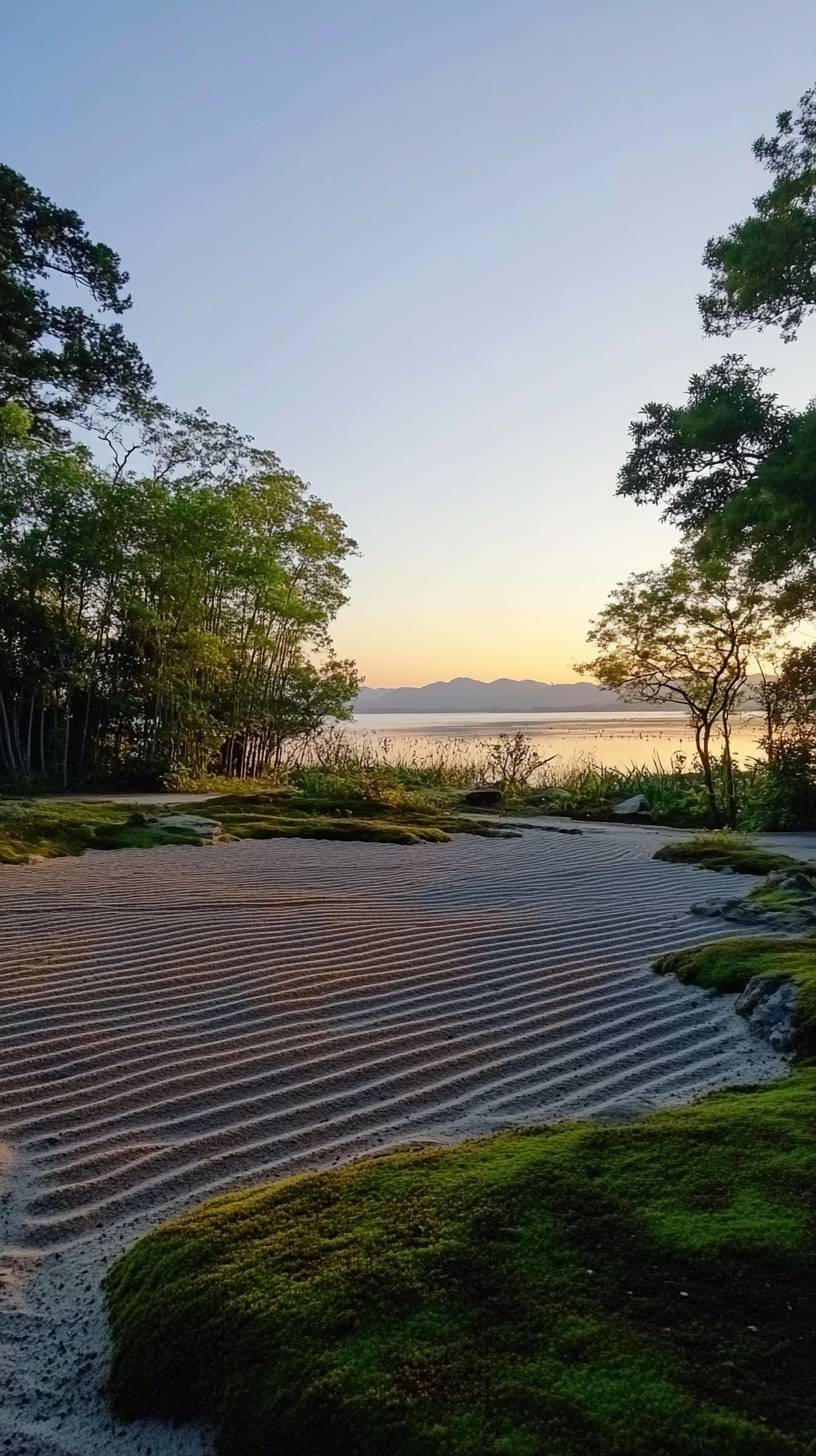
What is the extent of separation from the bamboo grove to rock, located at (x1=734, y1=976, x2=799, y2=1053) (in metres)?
12.0

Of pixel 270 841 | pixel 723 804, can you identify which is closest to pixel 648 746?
pixel 723 804

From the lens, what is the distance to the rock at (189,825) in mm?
10234

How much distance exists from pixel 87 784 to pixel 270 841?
23.7 ft

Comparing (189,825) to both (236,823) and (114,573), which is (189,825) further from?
(114,573)

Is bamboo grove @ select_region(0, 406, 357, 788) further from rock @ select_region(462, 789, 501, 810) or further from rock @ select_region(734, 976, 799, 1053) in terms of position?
rock @ select_region(734, 976, 799, 1053)

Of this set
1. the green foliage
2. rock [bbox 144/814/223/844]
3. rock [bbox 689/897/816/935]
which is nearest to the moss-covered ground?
rock [bbox 144/814/223/844]

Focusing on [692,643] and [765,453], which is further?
[692,643]

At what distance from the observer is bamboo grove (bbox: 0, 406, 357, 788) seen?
604 inches

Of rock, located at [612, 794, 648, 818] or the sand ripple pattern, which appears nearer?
the sand ripple pattern

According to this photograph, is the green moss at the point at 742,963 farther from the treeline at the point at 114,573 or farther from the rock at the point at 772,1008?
the treeline at the point at 114,573

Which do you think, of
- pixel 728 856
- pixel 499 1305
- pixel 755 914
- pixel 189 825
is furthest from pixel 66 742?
pixel 499 1305

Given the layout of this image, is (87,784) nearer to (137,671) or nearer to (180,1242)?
(137,671)

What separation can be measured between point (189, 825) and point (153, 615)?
6.59 m

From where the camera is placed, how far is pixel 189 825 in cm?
1052
